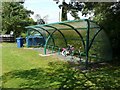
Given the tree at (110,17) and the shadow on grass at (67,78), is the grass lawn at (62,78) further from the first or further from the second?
the tree at (110,17)

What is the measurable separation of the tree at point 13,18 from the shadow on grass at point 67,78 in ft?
67.0

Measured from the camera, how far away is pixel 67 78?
29.7ft

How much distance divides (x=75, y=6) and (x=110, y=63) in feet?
14.5

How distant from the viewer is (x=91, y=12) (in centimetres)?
1522

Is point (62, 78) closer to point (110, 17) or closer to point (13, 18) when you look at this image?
point (110, 17)

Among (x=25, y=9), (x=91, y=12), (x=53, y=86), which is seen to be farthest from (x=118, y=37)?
(x=25, y=9)

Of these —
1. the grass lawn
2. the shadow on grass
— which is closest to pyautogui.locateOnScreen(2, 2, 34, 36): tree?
the grass lawn

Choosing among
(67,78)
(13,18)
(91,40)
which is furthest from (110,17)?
(13,18)

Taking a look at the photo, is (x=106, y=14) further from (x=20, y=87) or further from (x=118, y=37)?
(x=20, y=87)

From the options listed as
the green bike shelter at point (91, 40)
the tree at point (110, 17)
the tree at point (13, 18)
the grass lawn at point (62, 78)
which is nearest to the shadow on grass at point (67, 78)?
the grass lawn at point (62, 78)

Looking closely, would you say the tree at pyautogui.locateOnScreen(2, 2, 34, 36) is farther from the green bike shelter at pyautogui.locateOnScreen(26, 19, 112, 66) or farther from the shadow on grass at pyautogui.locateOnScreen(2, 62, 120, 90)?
the shadow on grass at pyautogui.locateOnScreen(2, 62, 120, 90)

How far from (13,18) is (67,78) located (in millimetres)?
22816

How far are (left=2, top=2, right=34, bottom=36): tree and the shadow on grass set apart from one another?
2042cm

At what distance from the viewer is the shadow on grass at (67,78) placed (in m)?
7.95
